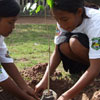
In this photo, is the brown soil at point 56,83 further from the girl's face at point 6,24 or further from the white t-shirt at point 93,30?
the girl's face at point 6,24

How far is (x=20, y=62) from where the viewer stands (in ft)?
12.2

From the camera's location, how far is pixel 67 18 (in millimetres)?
2354

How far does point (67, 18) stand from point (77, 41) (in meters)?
0.43

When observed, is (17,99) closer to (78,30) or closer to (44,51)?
(78,30)

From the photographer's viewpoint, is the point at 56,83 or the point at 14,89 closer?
the point at 14,89

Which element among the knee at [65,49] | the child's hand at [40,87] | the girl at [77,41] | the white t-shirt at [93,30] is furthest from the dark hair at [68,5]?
the child's hand at [40,87]

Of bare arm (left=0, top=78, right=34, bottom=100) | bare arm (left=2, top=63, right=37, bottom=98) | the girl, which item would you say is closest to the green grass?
the girl

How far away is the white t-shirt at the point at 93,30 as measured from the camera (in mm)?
2465

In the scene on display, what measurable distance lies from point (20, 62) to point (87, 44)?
124 centimetres

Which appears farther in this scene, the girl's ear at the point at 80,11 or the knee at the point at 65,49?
the knee at the point at 65,49

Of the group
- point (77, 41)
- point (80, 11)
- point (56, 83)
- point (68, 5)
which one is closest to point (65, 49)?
point (77, 41)

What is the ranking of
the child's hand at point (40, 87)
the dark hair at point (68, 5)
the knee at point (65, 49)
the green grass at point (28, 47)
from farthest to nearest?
the green grass at point (28, 47) → the knee at point (65, 49) → the child's hand at point (40, 87) → the dark hair at point (68, 5)

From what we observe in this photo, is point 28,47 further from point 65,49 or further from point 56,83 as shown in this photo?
point 65,49

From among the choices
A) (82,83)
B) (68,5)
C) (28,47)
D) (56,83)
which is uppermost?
(68,5)
